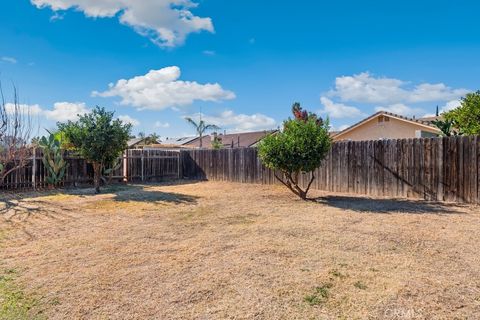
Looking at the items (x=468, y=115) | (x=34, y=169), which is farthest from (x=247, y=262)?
(x=34, y=169)

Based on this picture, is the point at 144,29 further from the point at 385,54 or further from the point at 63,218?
the point at 385,54

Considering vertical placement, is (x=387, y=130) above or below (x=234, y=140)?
below

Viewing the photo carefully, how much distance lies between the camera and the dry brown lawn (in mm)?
2844

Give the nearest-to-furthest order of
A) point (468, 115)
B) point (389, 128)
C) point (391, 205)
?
point (391, 205)
point (468, 115)
point (389, 128)

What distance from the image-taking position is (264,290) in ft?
10.4

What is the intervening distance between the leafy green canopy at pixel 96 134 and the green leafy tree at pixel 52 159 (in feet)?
4.56

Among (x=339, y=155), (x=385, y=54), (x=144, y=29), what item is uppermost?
(x=144, y=29)

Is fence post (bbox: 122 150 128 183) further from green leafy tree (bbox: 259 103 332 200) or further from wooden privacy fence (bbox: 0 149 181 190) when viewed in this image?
green leafy tree (bbox: 259 103 332 200)

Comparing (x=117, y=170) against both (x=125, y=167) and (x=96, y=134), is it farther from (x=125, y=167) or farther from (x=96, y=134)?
(x=96, y=134)

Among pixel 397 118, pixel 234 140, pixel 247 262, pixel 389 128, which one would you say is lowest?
pixel 247 262

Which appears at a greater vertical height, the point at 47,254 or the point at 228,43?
the point at 228,43

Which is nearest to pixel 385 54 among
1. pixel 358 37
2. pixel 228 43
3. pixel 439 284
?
pixel 358 37

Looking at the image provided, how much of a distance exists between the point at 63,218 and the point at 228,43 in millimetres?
10099

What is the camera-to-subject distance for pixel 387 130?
18.8 metres
